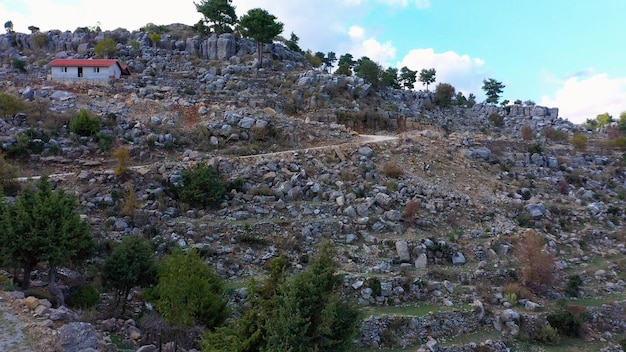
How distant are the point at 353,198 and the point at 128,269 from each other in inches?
424

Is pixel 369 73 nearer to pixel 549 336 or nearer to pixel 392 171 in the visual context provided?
pixel 392 171

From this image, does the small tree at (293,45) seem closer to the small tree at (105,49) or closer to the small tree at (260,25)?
the small tree at (260,25)

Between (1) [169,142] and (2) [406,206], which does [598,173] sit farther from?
(1) [169,142]

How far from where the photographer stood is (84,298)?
1327 cm

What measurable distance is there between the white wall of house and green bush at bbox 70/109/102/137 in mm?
13029

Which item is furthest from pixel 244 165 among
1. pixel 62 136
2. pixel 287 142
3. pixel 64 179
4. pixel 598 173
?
pixel 598 173

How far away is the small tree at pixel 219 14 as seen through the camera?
Answer: 46.8 m

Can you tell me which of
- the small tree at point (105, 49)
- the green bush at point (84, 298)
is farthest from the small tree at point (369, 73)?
the green bush at point (84, 298)

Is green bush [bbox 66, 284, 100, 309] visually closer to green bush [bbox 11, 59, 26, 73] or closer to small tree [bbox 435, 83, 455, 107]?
green bush [bbox 11, 59, 26, 73]

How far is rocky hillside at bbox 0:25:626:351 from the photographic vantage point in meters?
16.4

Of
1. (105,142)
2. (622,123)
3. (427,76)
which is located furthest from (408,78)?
(105,142)

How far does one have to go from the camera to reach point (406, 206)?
20922mm

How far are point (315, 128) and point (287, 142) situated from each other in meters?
2.55

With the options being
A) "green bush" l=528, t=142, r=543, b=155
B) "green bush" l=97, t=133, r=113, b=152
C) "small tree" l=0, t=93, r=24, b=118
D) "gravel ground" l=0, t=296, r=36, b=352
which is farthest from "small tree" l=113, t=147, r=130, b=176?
"green bush" l=528, t=142, r=543, b=155
